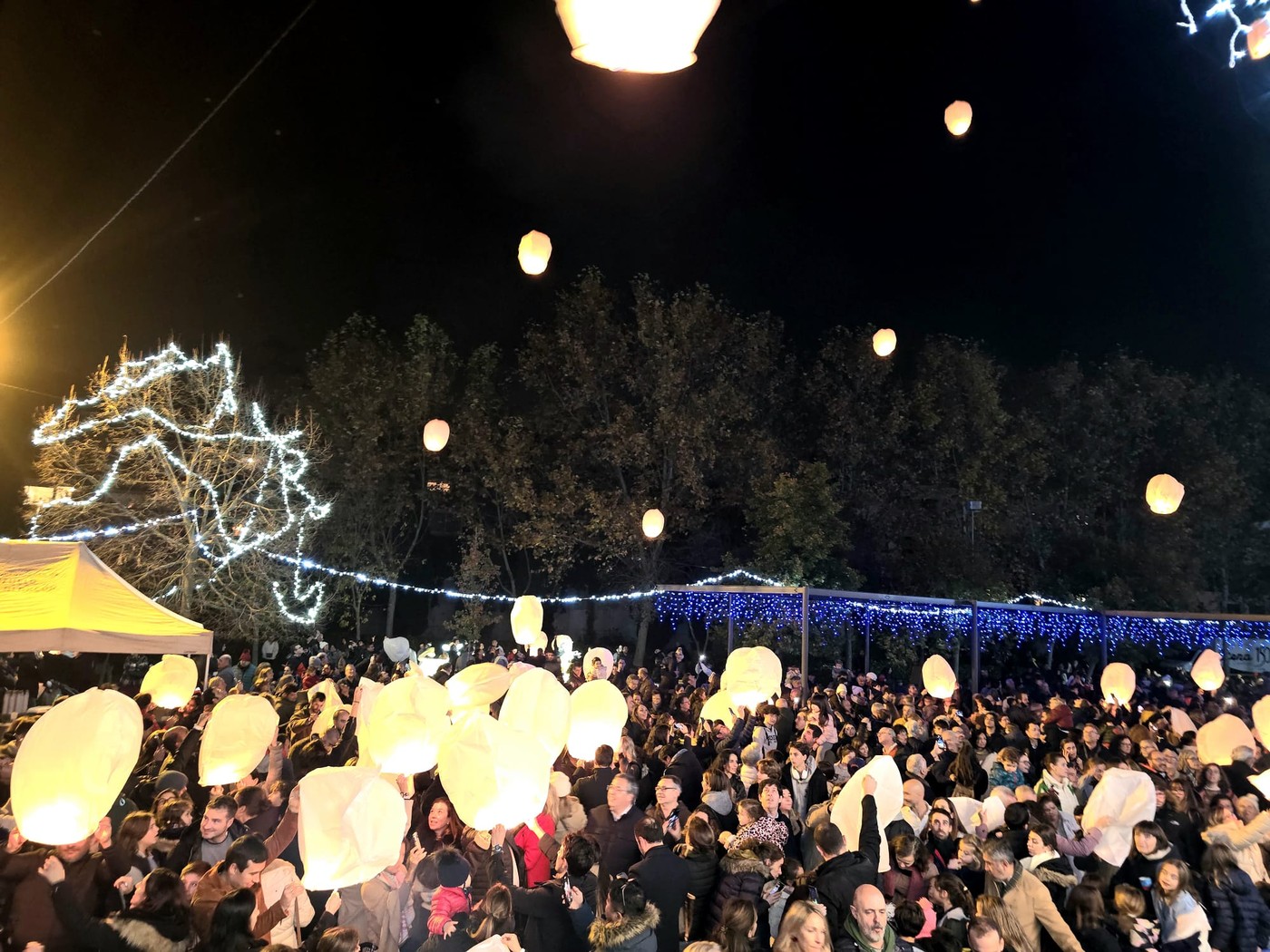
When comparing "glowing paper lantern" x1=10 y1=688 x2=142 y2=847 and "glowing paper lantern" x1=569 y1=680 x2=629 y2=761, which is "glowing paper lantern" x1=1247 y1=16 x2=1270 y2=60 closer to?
"glowing paper lantern" x1=569 y1=680 x2=629 y2=761

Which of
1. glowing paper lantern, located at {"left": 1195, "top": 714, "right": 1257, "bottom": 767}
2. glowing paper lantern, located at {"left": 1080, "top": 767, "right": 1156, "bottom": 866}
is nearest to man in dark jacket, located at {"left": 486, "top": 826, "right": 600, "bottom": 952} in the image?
glowing paper lantern, located at {"left": 1080, "top": 767, "right": 1156, "bottom": 866}

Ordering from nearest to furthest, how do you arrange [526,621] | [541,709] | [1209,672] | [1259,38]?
[541,709], [1259,38], [526,621], [1209,672]

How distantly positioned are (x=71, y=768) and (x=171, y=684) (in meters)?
5.12

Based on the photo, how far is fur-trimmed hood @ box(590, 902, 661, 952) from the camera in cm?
347

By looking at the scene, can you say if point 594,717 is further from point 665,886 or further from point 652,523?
point 652,523

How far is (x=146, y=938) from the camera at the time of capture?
340 cm

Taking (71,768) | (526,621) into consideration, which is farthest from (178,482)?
(71,768)

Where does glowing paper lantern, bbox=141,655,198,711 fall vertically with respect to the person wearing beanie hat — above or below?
above

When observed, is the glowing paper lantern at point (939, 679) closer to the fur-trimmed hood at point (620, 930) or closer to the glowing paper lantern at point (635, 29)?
the fur-trimmed hood at point (620, 930)

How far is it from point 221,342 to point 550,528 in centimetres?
782

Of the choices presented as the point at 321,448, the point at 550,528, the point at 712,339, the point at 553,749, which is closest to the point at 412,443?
the point at 321,448

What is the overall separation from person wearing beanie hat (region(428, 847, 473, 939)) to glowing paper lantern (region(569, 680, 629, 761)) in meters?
3.10

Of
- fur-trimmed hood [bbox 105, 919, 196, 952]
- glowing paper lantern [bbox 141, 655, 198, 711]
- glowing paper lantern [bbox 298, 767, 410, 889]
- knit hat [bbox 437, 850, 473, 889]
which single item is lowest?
fur-trimmed hood [bbox 105, 919, 196, 952]

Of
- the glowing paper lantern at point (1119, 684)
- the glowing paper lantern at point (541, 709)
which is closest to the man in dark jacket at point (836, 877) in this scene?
the glowing paper lantern at point (541, 709)
